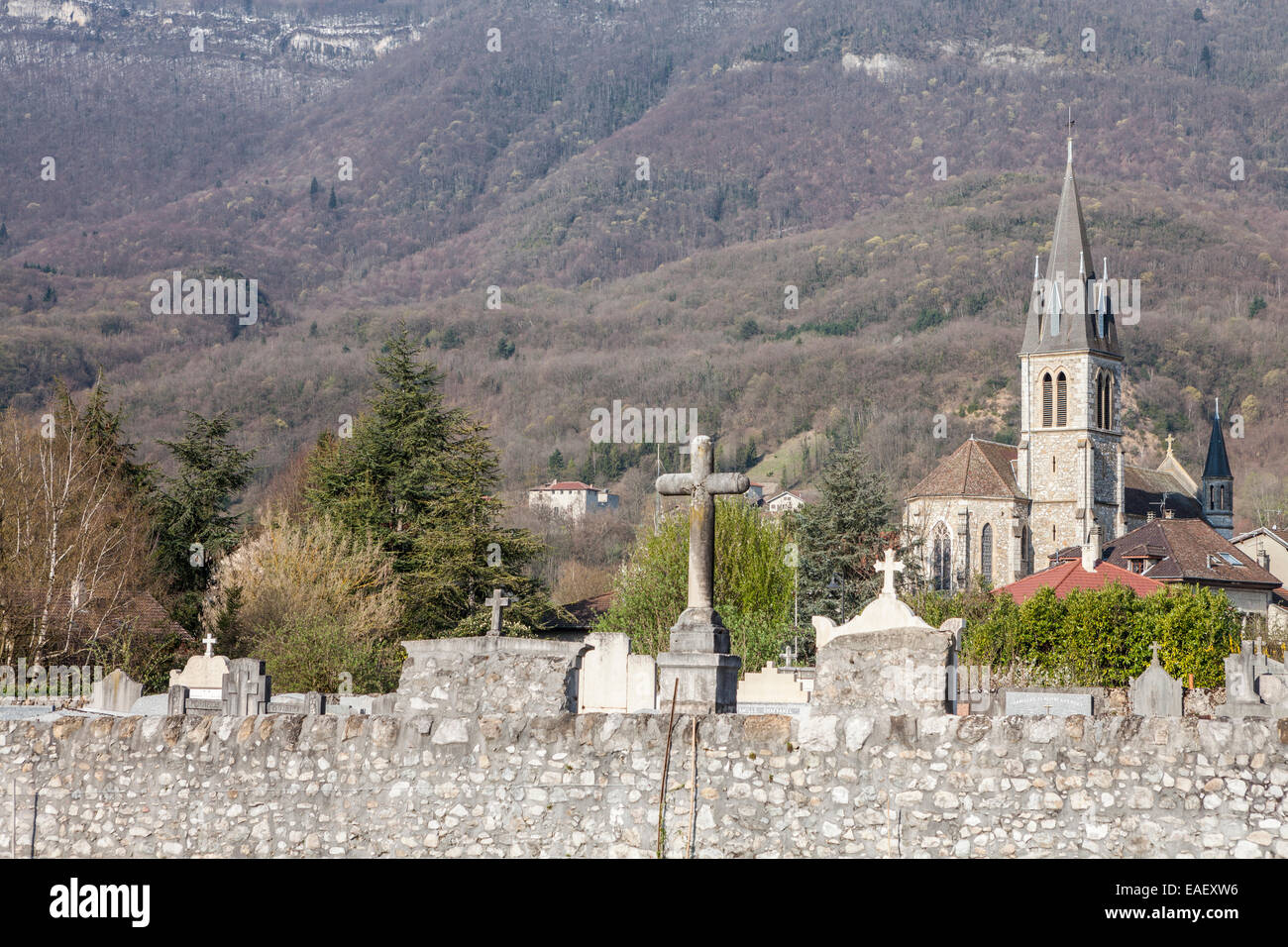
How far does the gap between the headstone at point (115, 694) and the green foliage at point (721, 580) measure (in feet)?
79.7

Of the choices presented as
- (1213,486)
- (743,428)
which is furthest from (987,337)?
(1213,486)

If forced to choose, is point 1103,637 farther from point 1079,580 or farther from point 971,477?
point 971,477

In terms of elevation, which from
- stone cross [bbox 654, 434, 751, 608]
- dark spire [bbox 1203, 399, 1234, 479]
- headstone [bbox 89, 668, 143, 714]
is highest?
dark spire [bbox 1203, 399, 1234, 479]

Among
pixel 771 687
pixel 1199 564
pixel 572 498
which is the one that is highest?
pixel 572 498

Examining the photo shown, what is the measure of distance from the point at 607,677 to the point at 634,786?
13.3m

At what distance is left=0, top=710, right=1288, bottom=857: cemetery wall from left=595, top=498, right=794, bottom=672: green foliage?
33.6 meters

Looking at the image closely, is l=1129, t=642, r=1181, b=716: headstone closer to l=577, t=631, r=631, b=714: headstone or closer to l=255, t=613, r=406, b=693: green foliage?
l=577, t=631, r=631, b=714: headstone

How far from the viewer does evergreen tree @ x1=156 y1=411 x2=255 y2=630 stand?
47.5m

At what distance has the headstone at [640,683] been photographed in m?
24.4

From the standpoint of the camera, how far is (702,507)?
14.8 metres

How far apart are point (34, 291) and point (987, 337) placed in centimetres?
11722

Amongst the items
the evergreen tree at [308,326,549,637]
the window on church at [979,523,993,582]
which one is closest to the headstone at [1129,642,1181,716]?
the evergreen tree at [308,326,549,637]

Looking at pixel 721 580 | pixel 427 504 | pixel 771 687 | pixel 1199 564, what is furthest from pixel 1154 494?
pixel 771 687

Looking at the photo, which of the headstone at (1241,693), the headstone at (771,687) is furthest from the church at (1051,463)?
the headstone at (1241,693)
